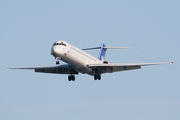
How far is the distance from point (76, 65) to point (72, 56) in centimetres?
178

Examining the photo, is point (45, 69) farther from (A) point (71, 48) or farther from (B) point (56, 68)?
(A) point (71, 48)

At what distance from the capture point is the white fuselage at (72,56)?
4069 centimetres

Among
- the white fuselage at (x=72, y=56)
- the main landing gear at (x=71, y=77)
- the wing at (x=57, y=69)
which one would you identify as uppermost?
the white fuselage at (x=72, y=56)

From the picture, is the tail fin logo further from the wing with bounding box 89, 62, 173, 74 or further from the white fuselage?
the white fuselage

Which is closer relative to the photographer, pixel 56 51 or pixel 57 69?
pixel 56 51

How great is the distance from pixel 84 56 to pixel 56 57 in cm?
454

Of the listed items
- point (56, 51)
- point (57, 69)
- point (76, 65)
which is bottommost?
point (57, 69)

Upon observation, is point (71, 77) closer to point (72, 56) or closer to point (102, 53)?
point (72, 56)

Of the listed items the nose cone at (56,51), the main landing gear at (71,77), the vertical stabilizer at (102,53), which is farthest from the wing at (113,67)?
the vertical stabilizer at (102,53)

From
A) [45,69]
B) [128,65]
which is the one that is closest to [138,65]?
[128,65]

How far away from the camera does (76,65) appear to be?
143ft

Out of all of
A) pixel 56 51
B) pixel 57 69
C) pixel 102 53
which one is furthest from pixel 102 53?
pixel 56 51

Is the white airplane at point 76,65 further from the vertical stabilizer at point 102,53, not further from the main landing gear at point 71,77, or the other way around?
the vertical stabilizer at point 102,53

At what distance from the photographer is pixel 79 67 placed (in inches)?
1737
